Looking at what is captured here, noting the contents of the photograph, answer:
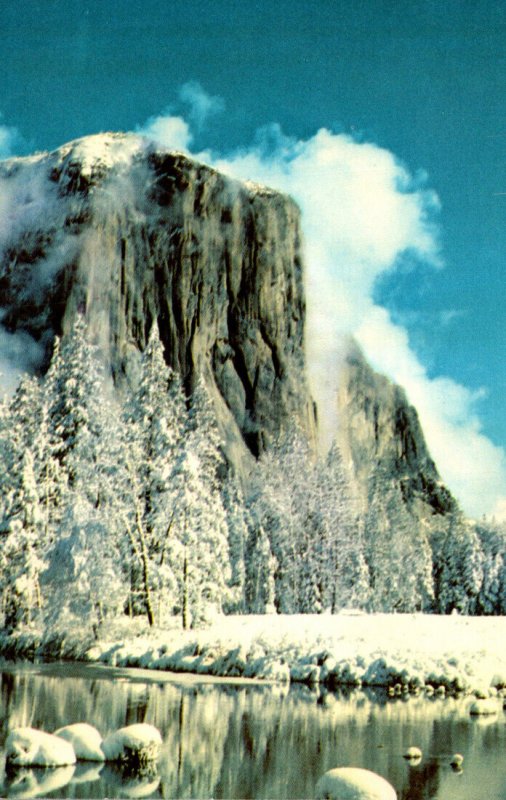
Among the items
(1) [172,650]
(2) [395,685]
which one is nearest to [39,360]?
(1) [172,650]

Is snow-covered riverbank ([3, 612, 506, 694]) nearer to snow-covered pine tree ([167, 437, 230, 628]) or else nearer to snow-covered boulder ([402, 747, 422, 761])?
snow-covered pine tree ([167, 437, 230, 628])

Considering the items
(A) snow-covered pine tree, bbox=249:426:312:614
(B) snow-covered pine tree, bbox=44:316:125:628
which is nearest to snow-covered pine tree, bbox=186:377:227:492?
(B) snow-covered pine tree, bbox=44:316:125:628

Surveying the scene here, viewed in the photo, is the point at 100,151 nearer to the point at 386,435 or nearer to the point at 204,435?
the point at 386,435

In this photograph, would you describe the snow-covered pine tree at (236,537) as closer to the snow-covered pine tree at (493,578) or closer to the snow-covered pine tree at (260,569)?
the snow-covered pine tree at (260,569)

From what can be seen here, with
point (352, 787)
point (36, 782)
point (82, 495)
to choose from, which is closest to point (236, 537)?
point (82, 495)

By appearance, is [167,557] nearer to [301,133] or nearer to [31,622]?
[31,622]
